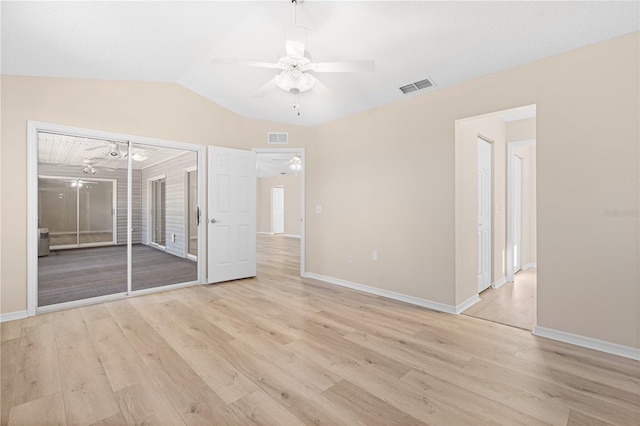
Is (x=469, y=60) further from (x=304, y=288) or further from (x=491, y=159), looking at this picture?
(x=304, y=288)

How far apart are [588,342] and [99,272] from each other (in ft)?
21.5

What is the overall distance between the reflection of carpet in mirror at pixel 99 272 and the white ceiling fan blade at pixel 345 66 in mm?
3817

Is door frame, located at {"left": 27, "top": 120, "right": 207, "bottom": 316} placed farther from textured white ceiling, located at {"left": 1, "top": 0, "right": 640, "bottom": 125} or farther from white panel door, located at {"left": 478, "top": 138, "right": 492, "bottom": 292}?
white panel door, located at {"left": 478, "top": 138, "right": 492, "bottom": 292}

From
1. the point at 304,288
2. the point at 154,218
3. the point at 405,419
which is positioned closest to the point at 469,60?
the point at 405,419

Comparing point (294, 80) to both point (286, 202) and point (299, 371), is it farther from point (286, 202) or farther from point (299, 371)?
point (286, 202)

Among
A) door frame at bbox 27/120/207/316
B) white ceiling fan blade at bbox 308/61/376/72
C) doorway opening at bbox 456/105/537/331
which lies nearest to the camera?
white ceiling fan blade at bbox 308/61/376/72

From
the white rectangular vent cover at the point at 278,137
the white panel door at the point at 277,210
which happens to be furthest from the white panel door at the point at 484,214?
the white panel door at the point at 277,210

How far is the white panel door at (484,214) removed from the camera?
4.06 metres

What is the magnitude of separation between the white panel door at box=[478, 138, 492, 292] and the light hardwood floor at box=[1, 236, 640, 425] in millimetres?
1264

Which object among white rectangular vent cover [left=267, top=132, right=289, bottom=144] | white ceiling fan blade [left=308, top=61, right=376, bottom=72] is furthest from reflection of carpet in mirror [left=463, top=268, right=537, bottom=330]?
white rectangular vent cover [left=267, top=132, right=289, bottom=144]

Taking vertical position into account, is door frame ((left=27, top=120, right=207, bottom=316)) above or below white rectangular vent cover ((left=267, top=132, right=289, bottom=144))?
below

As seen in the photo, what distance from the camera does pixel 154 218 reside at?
296 inches

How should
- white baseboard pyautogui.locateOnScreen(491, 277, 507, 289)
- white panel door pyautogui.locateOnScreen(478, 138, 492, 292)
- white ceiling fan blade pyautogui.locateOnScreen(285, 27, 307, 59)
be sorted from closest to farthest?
1. white ceiling fan blade pyautogui.locateOnScreen(285, 27, 307, 59)
2. white panel door pyautogui.locateOnScreen(478, 138, 492, 292)
3. white baseboard pyautogui.locateOnScreen(491, 277, 507, 289)

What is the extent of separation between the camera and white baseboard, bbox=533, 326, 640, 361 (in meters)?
2.30
